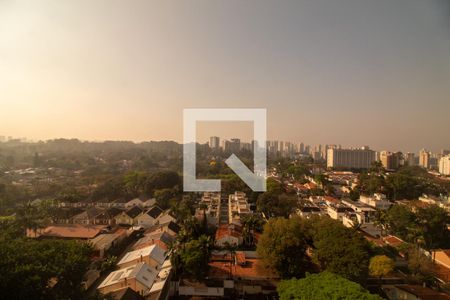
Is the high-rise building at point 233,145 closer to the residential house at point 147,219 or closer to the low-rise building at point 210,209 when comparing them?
the low-rise building at point 210,209

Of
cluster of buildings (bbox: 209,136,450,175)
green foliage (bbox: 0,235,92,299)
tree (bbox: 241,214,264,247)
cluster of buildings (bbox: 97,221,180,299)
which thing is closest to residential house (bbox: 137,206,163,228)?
cluster of buildings (bbox: 97,221,180,299)

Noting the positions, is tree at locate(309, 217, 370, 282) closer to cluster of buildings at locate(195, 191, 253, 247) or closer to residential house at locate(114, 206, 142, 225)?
cluster of buildings at locate(195, 191, 253, 247)

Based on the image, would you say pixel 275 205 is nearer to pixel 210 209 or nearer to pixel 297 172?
pixel 210 209

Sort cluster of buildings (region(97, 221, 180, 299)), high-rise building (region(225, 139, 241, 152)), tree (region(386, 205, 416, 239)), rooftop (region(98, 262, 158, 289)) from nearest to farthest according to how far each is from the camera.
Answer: cluster of buildings (region(97, 221, 180, 299)), rooftop (region(98, 262, 158, 289)), tree (region(386, 205, 416, 239)), high-rise building (region(225, 139, 241, 152))

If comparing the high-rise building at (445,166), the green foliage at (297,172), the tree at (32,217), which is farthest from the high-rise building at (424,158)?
the tree at (32,217)

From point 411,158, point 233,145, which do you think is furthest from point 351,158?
point 233,145

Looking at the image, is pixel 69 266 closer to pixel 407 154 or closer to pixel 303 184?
pixel 303 184

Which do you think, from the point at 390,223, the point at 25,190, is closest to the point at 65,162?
the point at 25,190
